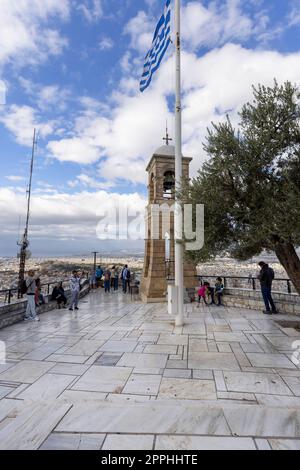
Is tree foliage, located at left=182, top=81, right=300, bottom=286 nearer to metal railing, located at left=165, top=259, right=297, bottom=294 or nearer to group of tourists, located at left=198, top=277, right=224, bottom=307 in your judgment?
metal railing, located at left=165, top=259, right=297, bottom=294

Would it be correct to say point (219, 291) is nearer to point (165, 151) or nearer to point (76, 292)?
point (76, 292)

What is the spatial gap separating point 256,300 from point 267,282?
1798mm

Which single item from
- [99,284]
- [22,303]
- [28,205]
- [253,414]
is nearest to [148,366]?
[253,414]

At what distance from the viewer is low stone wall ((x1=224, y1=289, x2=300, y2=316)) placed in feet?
31.1

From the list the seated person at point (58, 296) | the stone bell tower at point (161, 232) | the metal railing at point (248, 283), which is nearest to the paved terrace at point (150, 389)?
the metal railing at point (248, 283)

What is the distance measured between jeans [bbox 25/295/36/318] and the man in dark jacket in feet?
26.1

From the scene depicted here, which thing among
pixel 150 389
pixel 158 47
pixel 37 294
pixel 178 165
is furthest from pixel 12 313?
pixel 158 47

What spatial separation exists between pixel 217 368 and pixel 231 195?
3901mm

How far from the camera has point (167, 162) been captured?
15375 mm

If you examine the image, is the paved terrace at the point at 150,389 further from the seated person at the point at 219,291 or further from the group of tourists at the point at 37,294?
the seated person at the point at 219,291

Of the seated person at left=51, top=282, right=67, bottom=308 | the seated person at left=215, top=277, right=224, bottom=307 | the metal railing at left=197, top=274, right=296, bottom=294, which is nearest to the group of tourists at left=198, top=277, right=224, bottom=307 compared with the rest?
the seated person at left=215, top=277, right=224, bottom=307

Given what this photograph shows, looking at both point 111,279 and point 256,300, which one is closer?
point 256,300

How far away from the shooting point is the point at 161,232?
15219 mm

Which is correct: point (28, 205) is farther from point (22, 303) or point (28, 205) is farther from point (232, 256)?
point (232, 256)
